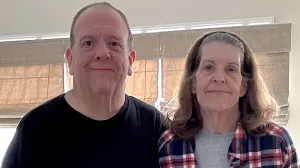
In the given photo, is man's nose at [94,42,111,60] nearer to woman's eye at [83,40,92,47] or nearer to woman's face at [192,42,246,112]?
woman's eye at [83,40,92,47]

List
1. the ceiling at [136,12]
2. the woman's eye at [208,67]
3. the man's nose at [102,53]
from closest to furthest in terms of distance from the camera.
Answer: the man's nose at [102,53] < the woman's eye at [208,67] < the ceiling at [136,12]

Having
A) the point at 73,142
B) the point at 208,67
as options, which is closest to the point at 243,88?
the point at 208,67

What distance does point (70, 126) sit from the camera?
52.5 inches

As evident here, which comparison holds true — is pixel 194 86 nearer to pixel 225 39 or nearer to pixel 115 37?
pixel 225 39

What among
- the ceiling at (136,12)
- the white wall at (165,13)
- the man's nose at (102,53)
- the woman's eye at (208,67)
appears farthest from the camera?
the ceiling at (136,12)

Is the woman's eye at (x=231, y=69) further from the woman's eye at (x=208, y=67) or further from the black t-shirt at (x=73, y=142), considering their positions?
the black t-shirt at (x=73, y=142)

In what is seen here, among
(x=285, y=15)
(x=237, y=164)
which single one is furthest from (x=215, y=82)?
(x=285, y=15)

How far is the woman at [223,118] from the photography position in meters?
A: 1.31

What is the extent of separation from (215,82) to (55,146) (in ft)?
1.83

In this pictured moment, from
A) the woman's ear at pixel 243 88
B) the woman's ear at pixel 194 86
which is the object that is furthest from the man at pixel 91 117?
the woman's ear at pixel 243 88

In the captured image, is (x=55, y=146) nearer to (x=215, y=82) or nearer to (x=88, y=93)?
(x=88, y=93)

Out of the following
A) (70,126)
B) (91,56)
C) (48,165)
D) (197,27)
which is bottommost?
(48,165)

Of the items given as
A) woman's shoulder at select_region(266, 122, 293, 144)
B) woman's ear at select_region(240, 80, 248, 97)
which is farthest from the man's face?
woman's shoulder at select_region(266, 122, 293, 144)

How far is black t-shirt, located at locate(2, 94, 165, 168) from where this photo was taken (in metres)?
1.29
